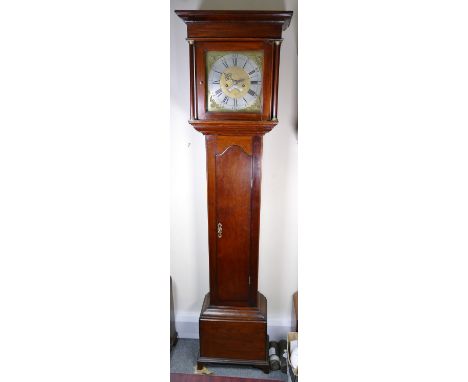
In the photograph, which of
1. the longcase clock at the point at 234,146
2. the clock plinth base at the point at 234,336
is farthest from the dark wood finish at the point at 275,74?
the clock plinth base at the point at 234,336

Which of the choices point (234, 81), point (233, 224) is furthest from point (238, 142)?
point (233, 224)

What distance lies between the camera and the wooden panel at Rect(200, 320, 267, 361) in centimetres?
137

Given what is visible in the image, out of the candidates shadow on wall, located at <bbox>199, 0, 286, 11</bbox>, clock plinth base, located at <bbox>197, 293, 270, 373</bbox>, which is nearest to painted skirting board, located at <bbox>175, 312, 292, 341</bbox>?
clock plinth base, located at <bbox>197, 293, 270, 373</bbox>

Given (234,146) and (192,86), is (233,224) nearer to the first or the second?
(234,146)

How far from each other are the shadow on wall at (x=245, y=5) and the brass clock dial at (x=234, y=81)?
1.26ft

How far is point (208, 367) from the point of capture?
4.69 ft

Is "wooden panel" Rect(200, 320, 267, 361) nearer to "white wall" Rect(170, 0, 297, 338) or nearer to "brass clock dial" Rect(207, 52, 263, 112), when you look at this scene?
"white wall" Rect(170, 0, 297, 338)

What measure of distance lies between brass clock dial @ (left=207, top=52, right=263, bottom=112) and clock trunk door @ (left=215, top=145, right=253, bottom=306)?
0.54ft
